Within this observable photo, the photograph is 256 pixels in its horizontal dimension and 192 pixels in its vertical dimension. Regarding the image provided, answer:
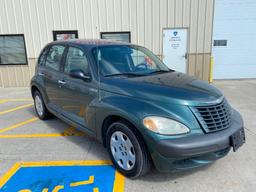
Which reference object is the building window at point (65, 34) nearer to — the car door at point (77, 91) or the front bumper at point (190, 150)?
the car door at point (77, 91)

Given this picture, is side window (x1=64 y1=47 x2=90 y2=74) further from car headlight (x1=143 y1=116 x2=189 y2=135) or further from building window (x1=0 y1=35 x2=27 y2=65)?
building window (x1=0 y1=35 x2=27 y2=65)

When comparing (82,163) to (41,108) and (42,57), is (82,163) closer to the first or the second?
(41,108)

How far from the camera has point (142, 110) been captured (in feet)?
8.16

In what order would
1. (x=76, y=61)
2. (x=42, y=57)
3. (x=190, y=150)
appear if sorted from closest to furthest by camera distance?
(x=190, y=150) → (x=76, y=61) → (x=42, y=57)

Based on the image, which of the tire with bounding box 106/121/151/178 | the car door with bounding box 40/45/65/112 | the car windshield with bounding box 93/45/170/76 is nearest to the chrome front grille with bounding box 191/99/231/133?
the tire with bounding box 106/121/151/178

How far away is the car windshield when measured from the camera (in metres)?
3.22

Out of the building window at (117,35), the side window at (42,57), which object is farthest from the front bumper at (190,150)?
the building window at (117,35)

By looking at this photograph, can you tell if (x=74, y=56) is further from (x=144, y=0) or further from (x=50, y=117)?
(x=144, y=0)

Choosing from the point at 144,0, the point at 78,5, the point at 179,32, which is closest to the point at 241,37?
the point at 179,32

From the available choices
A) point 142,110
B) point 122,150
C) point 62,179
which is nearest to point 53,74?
point 62,179

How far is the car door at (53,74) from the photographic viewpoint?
4.04 meters

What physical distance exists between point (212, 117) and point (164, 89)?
2.13ft

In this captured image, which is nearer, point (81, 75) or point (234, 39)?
point (81, 75)

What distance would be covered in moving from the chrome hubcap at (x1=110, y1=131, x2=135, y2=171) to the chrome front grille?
0.89m
